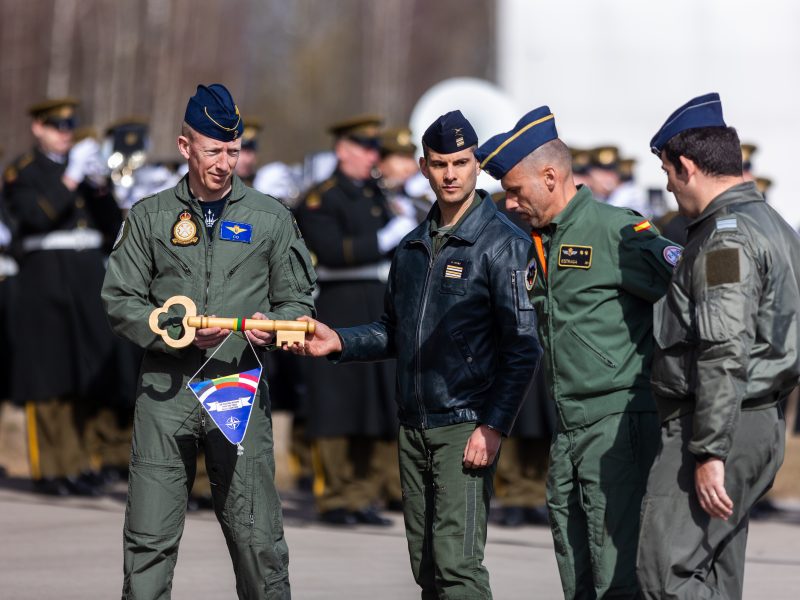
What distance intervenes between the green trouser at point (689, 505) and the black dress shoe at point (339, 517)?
16.5 ft

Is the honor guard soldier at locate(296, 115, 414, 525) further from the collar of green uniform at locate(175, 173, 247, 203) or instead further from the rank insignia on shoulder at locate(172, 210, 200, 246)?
the rank insignia on shoulder at locate(172, 210, 200, 246)

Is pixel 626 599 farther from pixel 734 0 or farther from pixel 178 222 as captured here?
pixel 734 0

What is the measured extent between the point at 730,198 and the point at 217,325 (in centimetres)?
172

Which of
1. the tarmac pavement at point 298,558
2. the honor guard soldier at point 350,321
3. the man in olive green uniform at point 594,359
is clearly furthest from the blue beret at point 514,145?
the honor guard soldier at point 350,321

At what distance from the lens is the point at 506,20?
16266 mm

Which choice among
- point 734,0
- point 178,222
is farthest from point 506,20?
point 178,222

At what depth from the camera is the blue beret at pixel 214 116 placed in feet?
19.0

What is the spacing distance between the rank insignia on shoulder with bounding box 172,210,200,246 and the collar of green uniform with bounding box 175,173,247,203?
7 cm

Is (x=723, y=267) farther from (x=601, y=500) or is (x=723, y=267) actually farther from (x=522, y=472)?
(x=522, y=472)

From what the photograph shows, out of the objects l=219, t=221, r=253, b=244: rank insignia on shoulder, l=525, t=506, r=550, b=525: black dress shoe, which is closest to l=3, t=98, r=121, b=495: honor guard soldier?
l=525, t=506, r=550, b=525: black dress shoe

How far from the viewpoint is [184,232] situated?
228 inches

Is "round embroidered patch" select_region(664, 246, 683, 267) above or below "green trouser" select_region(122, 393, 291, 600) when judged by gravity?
above

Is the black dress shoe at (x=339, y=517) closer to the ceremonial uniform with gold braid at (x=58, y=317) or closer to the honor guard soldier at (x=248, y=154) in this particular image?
the ceremonial uniform with gold braid at (x=58, y=317)

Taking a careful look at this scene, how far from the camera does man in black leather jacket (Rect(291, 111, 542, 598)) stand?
220 inches
